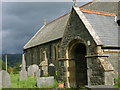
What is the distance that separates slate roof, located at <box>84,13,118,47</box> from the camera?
12.8 m

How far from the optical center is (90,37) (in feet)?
41.1

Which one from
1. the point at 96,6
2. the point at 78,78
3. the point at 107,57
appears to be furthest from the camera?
the point at 96,6

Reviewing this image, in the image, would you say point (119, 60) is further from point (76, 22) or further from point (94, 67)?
point (76, 22)

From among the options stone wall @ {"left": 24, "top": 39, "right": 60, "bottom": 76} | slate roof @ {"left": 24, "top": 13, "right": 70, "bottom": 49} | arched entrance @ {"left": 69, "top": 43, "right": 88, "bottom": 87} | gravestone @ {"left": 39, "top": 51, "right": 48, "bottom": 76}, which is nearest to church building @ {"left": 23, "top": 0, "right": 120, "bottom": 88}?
arched entrance @ {"left": 69, "top": 43, "right": 88, "bottom": 87}

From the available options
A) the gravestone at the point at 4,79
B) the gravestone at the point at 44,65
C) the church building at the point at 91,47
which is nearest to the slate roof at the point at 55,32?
the gravestone at the point at 44,65

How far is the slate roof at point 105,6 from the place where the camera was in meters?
18.4

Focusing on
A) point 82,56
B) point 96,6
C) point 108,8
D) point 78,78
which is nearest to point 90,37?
point 82,56

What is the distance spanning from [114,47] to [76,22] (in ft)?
11.5

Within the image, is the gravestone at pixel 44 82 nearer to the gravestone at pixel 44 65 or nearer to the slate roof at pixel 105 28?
the slate roof at pixel 105 28

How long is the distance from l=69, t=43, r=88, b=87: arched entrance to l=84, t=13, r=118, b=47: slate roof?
2223 millimetres

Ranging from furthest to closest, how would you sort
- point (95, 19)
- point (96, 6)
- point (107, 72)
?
point (96, 6) < point (95, 19) < point (107, 72)

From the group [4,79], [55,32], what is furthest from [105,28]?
[55,32]

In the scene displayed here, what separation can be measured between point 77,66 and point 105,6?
8204 mm

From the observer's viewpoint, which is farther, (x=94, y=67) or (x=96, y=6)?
(x=96, y=6)
